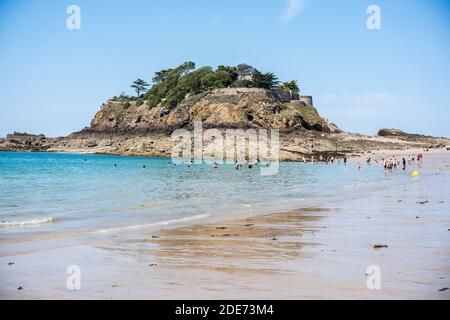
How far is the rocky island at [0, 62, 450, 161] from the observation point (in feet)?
278

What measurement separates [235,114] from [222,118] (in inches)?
85.8

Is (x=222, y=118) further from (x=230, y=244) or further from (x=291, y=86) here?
(x=230, y=244)

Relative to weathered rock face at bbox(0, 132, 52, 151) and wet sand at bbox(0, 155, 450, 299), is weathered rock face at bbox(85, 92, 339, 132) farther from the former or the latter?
wet sand at bbox(0, 155, 450, 299)

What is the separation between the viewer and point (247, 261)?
9.12 meters

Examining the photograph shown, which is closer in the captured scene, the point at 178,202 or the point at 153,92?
the point at 178,202

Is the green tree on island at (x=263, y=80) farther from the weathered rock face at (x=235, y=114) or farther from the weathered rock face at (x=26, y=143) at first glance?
the weathered rock face at (x=26, y=143)

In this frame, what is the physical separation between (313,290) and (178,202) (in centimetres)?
1526

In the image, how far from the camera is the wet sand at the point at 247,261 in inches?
279

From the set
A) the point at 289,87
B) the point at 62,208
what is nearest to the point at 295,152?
the point at 289,87

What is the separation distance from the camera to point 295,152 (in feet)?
250

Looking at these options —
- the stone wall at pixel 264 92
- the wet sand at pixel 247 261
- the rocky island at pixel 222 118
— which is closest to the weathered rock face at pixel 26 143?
the rocky island at pixel 222 118

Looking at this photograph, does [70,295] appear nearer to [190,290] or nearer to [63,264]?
[190,290]

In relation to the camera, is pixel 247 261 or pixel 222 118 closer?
pixel 247 261

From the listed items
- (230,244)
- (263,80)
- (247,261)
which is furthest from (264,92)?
(247,261)
